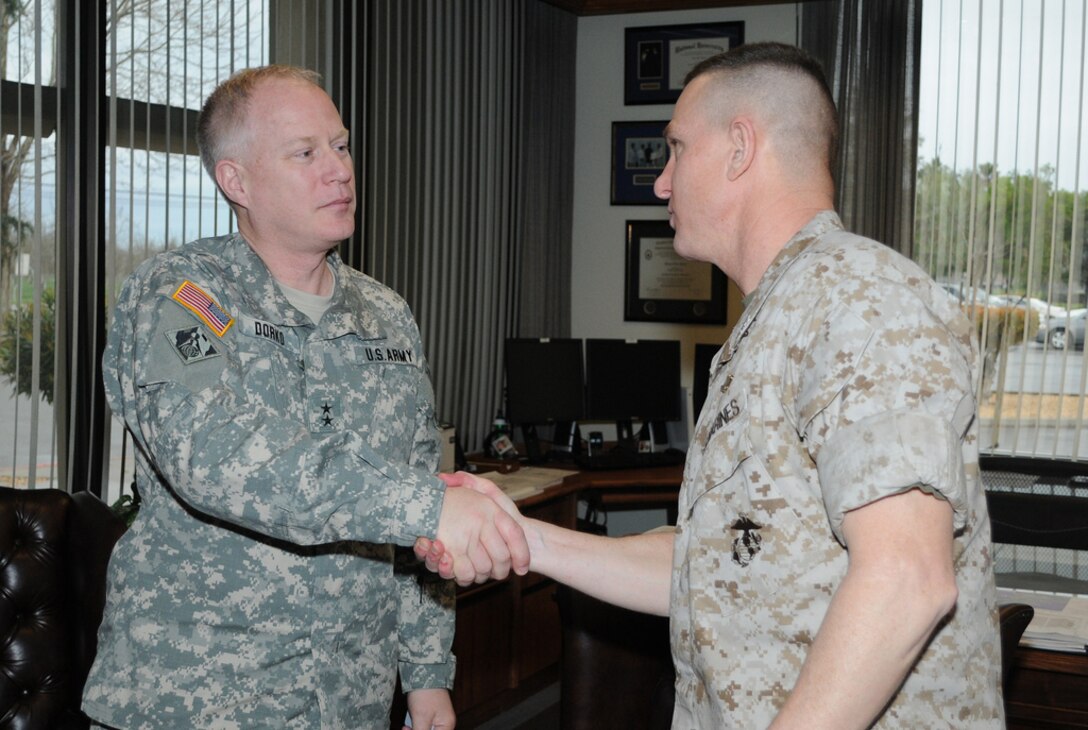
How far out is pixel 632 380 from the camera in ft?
17.0

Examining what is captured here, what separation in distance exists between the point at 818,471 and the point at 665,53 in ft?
14.9

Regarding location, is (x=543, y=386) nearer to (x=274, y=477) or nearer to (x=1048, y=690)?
(x=1048, y=690)

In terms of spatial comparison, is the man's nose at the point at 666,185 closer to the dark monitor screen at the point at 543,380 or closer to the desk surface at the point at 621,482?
the desk surface at the point at 621,482

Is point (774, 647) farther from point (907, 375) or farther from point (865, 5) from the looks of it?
point (865, 5)

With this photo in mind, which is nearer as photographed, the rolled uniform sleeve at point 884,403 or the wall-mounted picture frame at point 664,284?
the rolled uniform sleeve at point 884,403

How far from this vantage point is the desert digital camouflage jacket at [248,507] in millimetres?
1631

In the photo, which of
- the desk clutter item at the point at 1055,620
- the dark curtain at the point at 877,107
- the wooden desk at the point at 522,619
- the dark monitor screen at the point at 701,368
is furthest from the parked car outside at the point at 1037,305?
the desk clutter item at the point at 1055,620

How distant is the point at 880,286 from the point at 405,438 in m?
0.99

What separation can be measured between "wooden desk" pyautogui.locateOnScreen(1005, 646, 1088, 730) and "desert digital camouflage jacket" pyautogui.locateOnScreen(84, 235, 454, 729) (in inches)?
54.3

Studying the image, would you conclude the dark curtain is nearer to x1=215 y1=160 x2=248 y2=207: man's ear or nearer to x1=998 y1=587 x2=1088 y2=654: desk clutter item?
x1=998 y1=587 x2=1088 y2=654: desk clutter item

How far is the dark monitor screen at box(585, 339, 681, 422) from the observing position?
515 centimetres

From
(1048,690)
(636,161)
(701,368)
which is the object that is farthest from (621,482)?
(1048,690)

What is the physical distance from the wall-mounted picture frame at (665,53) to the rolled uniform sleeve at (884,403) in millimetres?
4310

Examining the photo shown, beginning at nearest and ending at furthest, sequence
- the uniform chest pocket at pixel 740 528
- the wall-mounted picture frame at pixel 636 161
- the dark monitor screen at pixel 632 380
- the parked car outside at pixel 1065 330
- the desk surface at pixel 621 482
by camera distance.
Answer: the uniform chest pocket at pixel 740 528 < the desk surface at pixel 621 482 < the parked car outside at pixel 1065 330 < the dark monitor screen at pixel 632 380 < the wall-mounted picture frame at pixel 636 161
